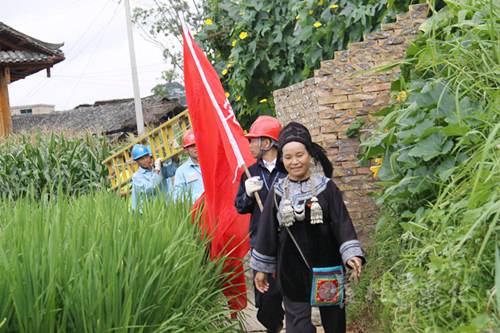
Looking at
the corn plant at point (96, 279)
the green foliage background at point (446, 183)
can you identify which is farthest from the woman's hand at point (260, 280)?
the green foliage background at point (446, 183)

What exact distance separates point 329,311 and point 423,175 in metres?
1.11

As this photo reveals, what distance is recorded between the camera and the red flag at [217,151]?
5.19 meters

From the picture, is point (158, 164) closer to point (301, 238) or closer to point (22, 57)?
point (301, 238)

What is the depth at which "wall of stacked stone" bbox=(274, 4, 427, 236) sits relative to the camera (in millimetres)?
5988

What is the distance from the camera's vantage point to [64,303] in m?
2.86

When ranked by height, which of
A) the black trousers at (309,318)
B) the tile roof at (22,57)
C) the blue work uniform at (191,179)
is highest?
the tile roof at (22,57)

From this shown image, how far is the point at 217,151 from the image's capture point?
5.35m

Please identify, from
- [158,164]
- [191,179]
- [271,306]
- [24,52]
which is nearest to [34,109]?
[24,52]

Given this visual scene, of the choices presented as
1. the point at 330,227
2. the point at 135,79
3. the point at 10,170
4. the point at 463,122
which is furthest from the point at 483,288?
the point at 135,79

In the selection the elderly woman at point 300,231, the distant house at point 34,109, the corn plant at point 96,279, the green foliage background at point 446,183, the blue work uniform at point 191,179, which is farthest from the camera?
the distant house at point 34,109

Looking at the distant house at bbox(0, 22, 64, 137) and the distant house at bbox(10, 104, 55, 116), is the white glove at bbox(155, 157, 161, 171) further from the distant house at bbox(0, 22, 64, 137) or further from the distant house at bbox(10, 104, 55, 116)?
the distant house at bbox(10, 104, 55, 116)

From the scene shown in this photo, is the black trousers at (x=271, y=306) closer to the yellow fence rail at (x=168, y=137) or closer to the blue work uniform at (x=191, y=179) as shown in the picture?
the blue work uniform at (x=191, y=179)

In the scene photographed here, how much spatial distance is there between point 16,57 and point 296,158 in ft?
58.1

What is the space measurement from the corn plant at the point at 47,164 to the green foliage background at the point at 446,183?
314 inches
